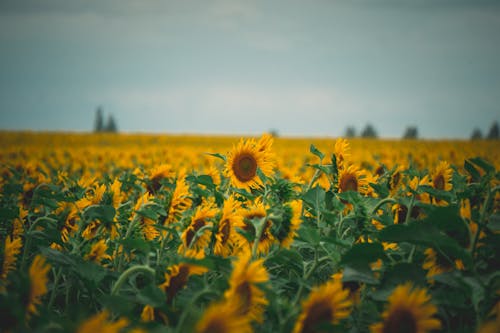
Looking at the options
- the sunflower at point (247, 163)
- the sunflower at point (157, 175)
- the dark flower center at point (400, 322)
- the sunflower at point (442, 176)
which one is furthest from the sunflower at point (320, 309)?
the sunflower at point (157, 175)

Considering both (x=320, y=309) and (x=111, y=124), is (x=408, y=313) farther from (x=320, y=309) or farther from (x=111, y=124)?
(x=111, y=124)

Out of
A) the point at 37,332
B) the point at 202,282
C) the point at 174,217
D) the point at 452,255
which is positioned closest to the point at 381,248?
the point at 452,255

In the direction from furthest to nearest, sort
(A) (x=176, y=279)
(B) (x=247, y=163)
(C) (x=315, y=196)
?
1. (B) (x=247, y=163)
2. (C) (x=315, y=196)
3. (A) (x=176, y=279)

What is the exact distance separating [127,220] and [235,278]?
1.00m

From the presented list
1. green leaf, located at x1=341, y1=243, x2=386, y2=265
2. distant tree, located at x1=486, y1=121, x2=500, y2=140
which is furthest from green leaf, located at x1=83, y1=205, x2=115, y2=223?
distant tree, located at x1=486, y1=121, x2=500, y2=140

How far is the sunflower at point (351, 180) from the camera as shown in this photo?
224 cm

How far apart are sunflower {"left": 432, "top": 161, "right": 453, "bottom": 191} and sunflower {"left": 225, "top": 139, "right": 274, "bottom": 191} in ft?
3.29

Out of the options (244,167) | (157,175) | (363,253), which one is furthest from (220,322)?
(157,175)

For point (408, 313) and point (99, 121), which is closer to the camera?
point (408, 313)

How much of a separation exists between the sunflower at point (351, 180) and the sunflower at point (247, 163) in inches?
17.2

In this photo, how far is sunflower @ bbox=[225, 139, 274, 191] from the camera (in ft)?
7.63

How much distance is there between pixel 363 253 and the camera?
1426 millimetres

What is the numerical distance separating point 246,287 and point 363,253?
1.60 ft

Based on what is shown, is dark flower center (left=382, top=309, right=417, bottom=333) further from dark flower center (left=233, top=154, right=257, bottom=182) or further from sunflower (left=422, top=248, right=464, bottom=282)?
A: dark flower center (left=233, top=154, right=257, bottom=182)
